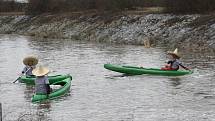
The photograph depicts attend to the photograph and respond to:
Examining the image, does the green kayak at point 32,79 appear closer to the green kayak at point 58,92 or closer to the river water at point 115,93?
the river water at point 115,93

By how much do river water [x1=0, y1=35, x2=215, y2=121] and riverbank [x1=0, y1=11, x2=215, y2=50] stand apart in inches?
202

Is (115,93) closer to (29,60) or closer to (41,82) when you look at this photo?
(41,82)

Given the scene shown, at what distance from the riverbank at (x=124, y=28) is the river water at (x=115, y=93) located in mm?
5119

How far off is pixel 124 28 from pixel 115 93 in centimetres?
2454

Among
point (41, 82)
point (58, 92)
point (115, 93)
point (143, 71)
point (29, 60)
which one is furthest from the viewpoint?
point (143, 71)

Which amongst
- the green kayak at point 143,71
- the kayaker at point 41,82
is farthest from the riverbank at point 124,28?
the kayaker at point 41,82

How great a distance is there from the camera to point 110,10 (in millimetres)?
48656

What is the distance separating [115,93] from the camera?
55.5ft

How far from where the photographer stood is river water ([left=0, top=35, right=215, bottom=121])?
13438 millimetres

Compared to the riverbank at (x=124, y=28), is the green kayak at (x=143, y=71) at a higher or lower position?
lower

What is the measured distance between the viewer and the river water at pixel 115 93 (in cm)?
1344

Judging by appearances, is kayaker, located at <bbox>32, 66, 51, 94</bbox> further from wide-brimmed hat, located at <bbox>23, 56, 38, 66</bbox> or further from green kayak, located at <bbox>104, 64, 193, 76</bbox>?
green kayak, located at <bbox>104, 64, 193, 76</bbox>

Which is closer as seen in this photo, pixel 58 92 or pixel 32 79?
pixel 58 92

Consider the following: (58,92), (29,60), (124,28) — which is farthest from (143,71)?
(124,28)
